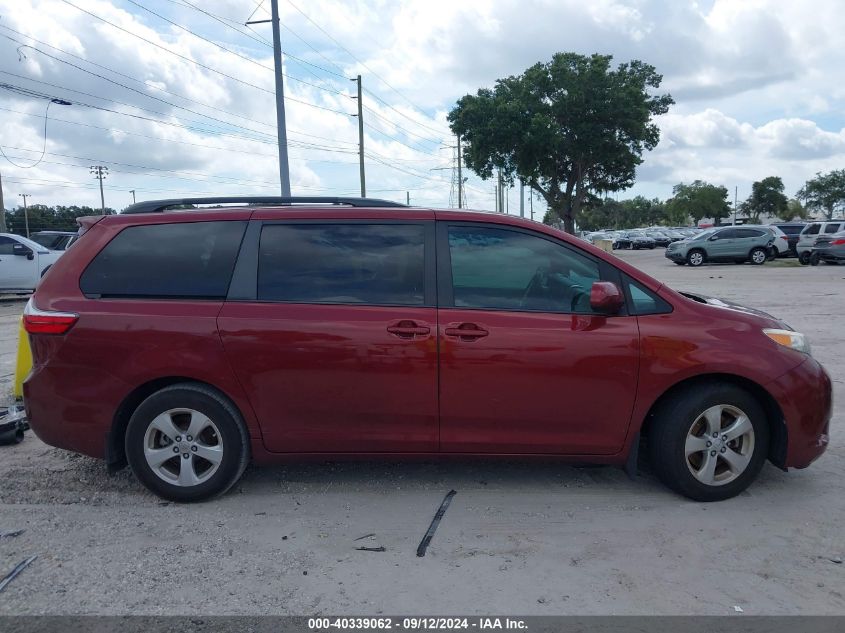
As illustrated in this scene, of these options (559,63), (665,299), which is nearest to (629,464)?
(665,299)

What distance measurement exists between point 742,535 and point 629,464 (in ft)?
2.36

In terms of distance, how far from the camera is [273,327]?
13.4ft

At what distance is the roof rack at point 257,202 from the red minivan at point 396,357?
0.30 metres

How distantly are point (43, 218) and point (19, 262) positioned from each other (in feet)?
269

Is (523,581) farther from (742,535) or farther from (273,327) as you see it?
(273,327)

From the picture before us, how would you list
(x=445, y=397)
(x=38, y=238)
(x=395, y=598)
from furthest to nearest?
(x=38, y=238)
(x=445, y=397)
(x=395, y=598)

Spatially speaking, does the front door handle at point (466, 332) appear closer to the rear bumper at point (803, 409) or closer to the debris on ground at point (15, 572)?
the rear bumper at point (803, 409)

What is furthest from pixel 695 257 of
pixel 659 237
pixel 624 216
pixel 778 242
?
pixel 624 216

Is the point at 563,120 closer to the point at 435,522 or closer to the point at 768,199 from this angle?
the point at 435,522

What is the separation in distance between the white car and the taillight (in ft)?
46.0

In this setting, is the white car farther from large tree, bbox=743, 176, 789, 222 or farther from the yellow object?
large tree, bbox=743, 176, 789, 222

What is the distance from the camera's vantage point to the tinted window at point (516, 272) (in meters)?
4.15

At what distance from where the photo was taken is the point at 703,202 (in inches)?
3620

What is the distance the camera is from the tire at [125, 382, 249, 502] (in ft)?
13.6
